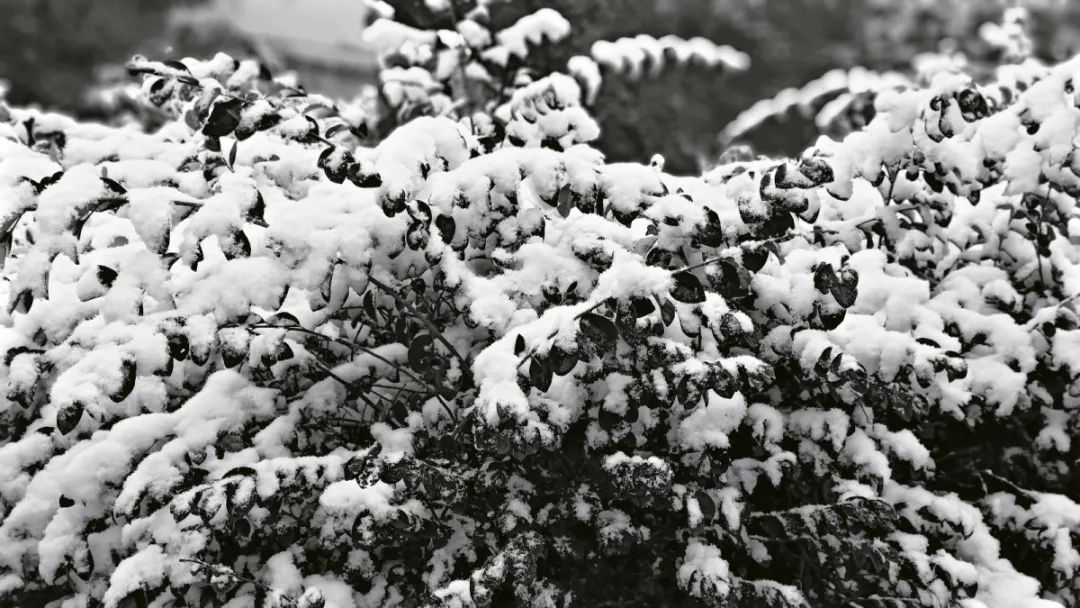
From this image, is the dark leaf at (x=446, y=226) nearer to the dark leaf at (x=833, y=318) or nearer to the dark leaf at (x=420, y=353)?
the dark leaf at (x=420, y=353)

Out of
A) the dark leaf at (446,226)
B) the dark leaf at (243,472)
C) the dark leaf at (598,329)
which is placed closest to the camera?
the dark leaf at (598,329)

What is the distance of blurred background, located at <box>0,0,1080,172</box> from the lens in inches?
524

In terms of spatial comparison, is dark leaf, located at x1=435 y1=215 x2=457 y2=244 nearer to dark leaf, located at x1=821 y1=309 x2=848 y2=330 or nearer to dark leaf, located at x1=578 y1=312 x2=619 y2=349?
dark leaf, located at x1=578 y1=312 x2=619 y2=349

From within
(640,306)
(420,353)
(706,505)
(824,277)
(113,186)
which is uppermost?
(824,277)

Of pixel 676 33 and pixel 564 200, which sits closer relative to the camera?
pixel 564 200

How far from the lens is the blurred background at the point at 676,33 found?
1332 centimetres

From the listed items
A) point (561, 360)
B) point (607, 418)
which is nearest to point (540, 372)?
point (561, 360)

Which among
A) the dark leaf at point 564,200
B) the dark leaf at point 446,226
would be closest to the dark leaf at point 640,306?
the dark leaf at point 564,200

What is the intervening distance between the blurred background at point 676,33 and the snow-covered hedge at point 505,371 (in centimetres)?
613

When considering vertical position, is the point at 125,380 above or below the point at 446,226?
below

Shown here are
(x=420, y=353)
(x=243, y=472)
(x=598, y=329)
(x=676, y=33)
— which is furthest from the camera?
(x=676, y=33)

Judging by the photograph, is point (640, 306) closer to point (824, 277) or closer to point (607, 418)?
point (607, 418)

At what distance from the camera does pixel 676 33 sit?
47.9 ft

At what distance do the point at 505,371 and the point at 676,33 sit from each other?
14107mm
